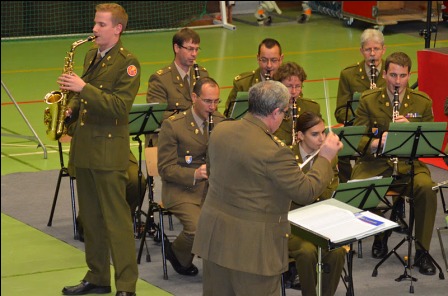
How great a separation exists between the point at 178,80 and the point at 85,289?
7.79 feet

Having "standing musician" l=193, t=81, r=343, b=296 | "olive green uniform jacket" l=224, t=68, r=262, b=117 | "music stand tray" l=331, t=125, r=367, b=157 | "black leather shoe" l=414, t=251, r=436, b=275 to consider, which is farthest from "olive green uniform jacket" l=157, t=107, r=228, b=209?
"standing musician" l=193, t=81, r=343, b=296

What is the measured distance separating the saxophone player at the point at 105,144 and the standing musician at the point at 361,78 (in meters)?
2.83

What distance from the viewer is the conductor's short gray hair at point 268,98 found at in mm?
5207

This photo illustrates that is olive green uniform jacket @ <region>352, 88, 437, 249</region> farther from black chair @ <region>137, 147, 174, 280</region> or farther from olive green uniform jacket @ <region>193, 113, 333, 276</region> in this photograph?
olive green uniform jacket @ <region>193, 113, 333, 276</region>

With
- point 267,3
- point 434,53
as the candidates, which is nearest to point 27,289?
point 434,53

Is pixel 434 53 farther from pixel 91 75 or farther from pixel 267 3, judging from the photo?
pixel 267 3

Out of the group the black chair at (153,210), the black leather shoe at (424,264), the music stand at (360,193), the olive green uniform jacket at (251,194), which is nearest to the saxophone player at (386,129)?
the black leather shoe at (424,264)

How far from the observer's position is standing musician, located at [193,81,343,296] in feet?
17.1

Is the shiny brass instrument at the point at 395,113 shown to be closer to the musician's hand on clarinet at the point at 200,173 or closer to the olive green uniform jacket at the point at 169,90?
the musician's hand on clarinet at the point at 200,173

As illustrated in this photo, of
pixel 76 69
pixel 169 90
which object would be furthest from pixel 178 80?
pixel 76 69

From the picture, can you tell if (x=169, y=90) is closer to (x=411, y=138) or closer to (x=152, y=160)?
(x=152, y=160)

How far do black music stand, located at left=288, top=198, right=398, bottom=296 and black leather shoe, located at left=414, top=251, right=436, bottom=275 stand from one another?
221cm

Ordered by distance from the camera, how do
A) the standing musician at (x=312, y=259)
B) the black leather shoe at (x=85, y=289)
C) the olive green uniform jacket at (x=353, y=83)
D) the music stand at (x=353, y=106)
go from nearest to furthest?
1. the standing musician at (x=312, y=259)
2. the black leather shoe at (x=85, y=289)
3. the music stand at (x=353, y=106)
4. the olive green uniform jacket at (x=353, y=83)

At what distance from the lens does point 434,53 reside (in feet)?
36.2
